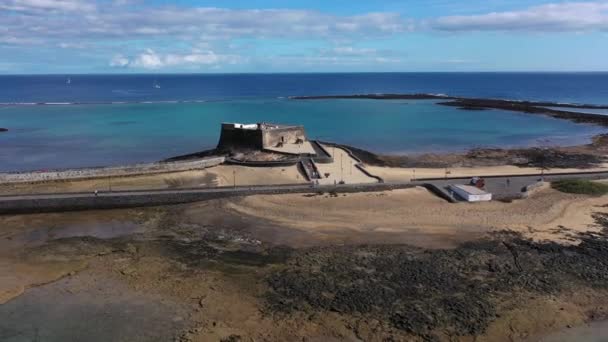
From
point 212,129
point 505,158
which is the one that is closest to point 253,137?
point 212,129

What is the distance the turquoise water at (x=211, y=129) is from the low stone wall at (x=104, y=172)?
6.51m

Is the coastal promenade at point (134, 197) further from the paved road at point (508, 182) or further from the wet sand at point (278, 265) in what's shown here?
the paved road at point (508, 182)

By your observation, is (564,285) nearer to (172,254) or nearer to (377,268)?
(377,268)

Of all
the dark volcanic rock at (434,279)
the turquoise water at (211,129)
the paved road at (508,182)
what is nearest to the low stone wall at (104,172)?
the turquoise water at (211,129)

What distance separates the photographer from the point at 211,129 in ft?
173

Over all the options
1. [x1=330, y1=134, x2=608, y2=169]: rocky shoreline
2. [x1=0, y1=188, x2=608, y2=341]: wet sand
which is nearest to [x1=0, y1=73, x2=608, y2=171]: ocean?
[x1=330, y1=134, x2=608, y2=169]: rocky shoreline

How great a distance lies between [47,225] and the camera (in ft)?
71.4

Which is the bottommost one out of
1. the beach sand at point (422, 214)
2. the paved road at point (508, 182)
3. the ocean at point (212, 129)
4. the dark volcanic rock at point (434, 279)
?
the dark volcanic rock at point (434, 279)

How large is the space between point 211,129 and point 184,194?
29.0 meters

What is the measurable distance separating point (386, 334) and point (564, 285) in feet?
22.3

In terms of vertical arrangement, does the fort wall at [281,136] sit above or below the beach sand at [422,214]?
above

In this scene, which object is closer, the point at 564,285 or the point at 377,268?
the point at 564,285

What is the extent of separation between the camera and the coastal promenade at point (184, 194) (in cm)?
2361

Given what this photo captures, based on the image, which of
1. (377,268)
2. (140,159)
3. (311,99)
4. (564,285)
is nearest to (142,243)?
(377,268)
